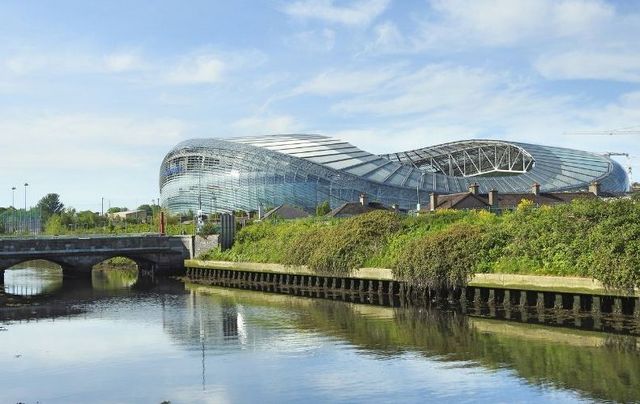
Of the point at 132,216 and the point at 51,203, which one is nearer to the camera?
the point at 132,216

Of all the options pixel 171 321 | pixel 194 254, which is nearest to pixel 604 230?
pixel 171 321

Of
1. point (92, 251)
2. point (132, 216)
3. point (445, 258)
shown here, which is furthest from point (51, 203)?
point (445, 258)

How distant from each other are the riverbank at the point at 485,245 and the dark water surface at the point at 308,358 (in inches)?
139

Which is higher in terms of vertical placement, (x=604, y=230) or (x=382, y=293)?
(x=604, y=230)

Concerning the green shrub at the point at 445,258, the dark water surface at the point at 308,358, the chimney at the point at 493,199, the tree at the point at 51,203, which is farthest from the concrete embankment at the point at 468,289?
the tree at the point at 51,203

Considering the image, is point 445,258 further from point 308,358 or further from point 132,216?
point 132,216

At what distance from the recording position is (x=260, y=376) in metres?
20.2

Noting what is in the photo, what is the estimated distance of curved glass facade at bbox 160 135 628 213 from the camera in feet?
364

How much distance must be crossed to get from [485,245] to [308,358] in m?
15.6

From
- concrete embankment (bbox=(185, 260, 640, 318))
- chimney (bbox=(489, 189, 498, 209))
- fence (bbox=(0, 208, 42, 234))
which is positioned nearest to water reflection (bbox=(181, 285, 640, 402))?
concrete embankment (bbox=(185, 260, 640, 318))

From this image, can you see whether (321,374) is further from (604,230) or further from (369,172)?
(369,172)

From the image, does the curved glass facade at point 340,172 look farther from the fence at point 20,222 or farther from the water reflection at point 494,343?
the water reflection at point 494,343

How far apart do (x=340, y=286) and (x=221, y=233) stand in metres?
21.1

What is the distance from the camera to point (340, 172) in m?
112
